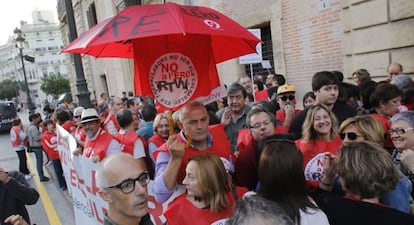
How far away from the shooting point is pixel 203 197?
6.85 feet

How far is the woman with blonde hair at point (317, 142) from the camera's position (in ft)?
8.09

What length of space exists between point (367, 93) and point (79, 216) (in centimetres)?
375

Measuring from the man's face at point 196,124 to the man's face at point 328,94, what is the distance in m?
1.45

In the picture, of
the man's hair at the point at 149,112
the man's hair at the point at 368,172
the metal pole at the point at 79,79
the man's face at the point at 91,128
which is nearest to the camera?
the man's hair at the point at 368,172

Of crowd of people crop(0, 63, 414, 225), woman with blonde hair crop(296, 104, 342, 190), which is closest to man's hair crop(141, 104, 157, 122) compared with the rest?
crowd of people crop(0, 63, 414, 225)

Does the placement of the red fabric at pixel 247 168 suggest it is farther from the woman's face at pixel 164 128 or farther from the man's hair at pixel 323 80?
the woman's face at pixel 164 128

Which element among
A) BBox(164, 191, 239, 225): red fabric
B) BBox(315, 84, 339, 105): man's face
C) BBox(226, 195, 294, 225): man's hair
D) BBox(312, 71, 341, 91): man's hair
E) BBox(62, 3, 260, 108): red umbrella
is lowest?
BBox(164, 191, 239, 225): red fabric

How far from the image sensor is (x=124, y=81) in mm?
19641

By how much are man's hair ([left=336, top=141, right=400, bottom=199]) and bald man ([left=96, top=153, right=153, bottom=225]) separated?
1151 millimetres

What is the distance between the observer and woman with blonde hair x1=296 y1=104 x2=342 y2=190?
8.09 ft

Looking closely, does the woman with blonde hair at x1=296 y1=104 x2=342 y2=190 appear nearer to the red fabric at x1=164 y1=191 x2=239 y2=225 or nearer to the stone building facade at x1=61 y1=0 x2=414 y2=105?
the red fabric at x1=164 y1=191 x2=239 y2=225

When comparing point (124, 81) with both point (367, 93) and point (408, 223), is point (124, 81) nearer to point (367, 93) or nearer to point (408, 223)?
point (367, 93)

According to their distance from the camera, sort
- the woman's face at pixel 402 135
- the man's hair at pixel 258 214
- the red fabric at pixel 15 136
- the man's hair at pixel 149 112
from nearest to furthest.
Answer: the man's hair at pixel 258 214 < the woman's face at pixel 402 135 < the man's hair at pixel 149 112 < the red fabric at pixel 15 136

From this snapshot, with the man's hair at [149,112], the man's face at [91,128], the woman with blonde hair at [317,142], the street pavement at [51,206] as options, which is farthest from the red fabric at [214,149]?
the street pavement at [51,206]
